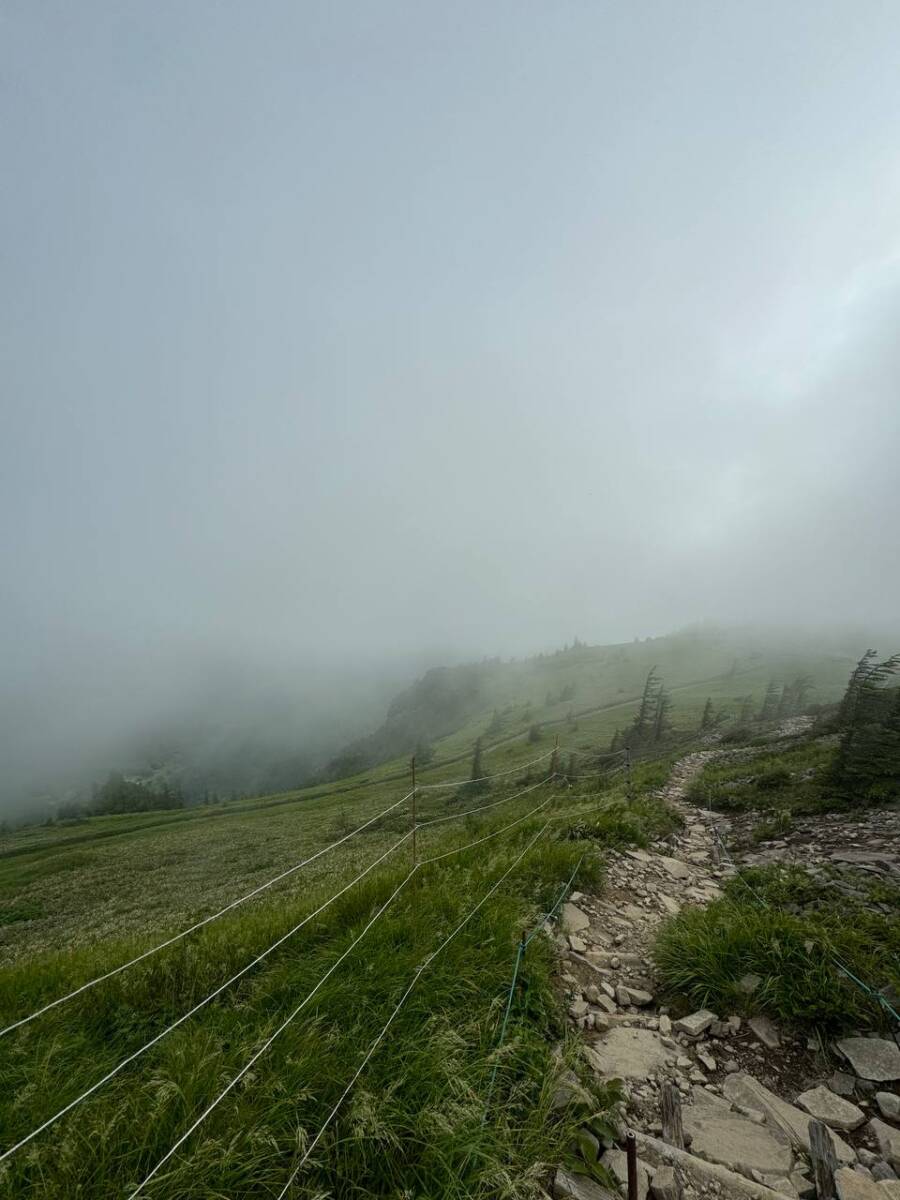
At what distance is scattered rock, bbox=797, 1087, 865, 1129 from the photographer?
169 inches

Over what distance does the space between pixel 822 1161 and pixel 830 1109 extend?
131 cm

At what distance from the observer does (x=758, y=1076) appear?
4.89 meters

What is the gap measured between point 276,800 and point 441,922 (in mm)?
136280

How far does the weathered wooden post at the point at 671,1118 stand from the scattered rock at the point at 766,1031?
1928 millimetres

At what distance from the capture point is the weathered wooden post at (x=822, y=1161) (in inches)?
137

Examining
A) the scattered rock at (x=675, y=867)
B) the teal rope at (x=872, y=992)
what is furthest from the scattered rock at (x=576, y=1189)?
the scattered rock at (x=675, y=867)

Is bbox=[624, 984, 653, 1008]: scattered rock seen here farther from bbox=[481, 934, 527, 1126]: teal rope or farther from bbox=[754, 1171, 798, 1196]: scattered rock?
→ bbox=[754, 1171, 798, 1196]: scattered rock

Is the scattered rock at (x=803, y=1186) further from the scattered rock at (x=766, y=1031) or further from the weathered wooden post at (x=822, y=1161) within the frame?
the scattered rock at (x=766, y=1031)

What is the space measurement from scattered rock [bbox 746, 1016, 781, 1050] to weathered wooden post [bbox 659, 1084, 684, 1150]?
6.33ft

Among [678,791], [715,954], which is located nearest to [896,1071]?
[715,954]

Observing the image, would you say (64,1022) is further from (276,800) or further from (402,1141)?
(276,800)

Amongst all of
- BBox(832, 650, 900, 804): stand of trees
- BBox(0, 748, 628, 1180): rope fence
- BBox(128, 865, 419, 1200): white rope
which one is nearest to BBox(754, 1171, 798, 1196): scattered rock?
BBox(0, 748, 628, 1180): rope fence

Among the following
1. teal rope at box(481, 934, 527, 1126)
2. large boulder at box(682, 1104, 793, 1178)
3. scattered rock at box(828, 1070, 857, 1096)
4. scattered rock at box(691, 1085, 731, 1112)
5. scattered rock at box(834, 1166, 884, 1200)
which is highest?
teal rope at box(481, 934, 527, 1126)

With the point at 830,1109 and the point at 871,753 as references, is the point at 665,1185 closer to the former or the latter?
the point at 830,1109
